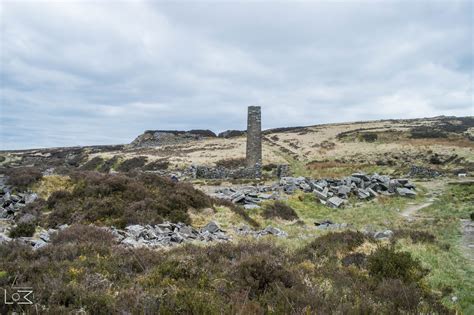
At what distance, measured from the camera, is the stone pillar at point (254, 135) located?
118ft

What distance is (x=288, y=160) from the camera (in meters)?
50.8

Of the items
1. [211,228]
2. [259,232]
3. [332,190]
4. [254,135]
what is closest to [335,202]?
[332,190]

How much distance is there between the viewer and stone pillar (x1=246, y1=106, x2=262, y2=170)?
35.9 metres

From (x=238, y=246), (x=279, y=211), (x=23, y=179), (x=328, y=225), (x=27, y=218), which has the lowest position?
(x=328, y=225)

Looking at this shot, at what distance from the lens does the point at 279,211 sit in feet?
62.8

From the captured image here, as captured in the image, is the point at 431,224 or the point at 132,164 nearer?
the point at 431,224

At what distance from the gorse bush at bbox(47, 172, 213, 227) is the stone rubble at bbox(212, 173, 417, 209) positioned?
4679 mm

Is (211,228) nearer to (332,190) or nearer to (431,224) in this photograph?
(431,224)

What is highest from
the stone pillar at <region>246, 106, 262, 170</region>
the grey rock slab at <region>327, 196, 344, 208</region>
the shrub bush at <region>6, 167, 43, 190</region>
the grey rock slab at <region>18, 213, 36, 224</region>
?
the stone pillar at <region>246, 106, 262, 170</region>

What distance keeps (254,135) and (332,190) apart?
13106 millimetres

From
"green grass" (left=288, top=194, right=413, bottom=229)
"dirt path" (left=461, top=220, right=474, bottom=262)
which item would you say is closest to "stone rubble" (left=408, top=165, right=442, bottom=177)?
"green grass" (left=288, top=194, right=413, bottom=229)

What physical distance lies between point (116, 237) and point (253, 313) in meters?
6.82

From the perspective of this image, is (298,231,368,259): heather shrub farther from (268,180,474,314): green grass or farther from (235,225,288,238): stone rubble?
(235,225,288,238): stone rubble

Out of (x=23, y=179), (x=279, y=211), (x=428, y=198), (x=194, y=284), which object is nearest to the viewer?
(x=194, y=284)
